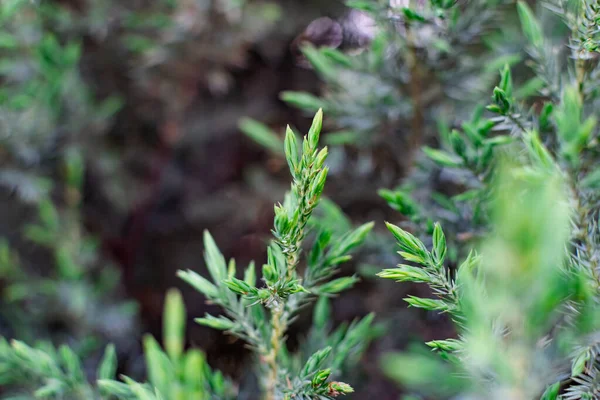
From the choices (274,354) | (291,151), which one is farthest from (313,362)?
(291,151)

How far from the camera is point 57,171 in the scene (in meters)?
0.91

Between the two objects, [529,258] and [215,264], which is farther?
[215,264]

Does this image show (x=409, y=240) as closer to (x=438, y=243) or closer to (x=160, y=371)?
(x=438, y=243)

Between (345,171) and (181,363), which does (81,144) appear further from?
(181,363)

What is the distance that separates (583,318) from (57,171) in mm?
884

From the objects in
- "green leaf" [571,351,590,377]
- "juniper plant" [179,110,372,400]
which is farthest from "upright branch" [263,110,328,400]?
"green leaf" [571,351,590,377]

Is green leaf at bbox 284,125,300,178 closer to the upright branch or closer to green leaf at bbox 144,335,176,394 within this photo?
the upright branch

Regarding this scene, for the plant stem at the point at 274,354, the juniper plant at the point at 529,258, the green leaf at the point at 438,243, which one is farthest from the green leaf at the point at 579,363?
the plant stem at the point at 274,354

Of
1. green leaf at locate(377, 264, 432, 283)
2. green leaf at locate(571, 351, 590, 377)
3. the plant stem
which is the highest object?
green leaf at locate(377, 264, 432, 283)

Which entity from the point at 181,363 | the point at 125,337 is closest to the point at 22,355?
the point at 181,363

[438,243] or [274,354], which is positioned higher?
[438,243]

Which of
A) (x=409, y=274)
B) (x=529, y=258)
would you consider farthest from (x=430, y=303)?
(x=529, y=258)

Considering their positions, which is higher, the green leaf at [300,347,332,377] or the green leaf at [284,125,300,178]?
the green leaf at [284,125,300,178]

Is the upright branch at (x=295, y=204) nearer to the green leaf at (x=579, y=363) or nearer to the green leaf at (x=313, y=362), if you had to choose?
the green leaf at (x=313, y=362)
